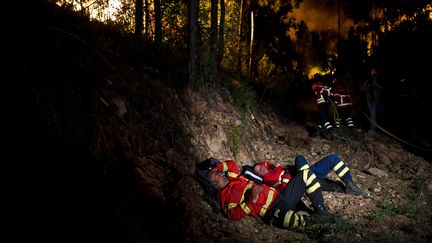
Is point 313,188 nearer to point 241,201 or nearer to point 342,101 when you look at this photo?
→ point 241,201

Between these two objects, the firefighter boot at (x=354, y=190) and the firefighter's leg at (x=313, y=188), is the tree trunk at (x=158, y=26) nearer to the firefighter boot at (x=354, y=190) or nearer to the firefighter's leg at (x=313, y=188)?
the firefighter's leg at (x=313, y=188)

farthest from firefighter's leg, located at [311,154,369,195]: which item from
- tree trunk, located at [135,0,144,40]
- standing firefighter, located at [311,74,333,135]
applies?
tree trunk, located at [135,0,144,40]

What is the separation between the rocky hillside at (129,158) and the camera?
12.0 feet

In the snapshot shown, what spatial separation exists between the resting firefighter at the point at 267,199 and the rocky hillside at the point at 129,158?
0.22 m

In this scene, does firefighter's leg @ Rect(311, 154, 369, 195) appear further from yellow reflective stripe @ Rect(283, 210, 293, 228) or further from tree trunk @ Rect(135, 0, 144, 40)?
tree trunk @ Rect(135, 0, 144, 40)

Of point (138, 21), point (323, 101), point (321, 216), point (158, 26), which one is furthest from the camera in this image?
point (323, 101)

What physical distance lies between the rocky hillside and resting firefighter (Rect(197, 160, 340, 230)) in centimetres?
22

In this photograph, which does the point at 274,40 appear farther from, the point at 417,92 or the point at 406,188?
the point at 406,188

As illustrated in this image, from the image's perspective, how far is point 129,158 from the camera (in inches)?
186

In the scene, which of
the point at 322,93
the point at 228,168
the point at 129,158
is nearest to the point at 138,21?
the point at 228,168

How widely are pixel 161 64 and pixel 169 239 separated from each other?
199 inches

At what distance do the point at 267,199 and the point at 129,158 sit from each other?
90.9 inches

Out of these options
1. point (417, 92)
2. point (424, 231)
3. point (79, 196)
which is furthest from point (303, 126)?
point (79, 196)

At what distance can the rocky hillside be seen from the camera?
367cm
